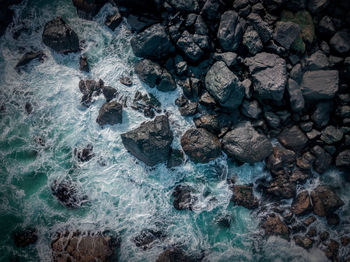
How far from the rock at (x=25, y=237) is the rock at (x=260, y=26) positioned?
40.3 feet

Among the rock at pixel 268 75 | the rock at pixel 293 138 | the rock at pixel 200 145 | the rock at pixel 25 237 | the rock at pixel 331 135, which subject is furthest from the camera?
the rock at pixel 293 138

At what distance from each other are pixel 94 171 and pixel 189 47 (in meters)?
6.47

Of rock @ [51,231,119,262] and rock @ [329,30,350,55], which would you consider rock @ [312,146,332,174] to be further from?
rock @ [51,231,119,262]

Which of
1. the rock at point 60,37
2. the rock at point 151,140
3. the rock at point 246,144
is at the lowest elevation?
the rock at point 246,144

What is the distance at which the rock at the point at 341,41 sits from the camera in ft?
27.7

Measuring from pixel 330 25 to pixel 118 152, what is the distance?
10.2 m

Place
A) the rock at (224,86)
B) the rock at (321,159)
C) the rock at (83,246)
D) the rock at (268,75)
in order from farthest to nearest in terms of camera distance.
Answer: the rock at (321,159), the rock at (83,246), the rock at (268,75), the rock at (224,86)

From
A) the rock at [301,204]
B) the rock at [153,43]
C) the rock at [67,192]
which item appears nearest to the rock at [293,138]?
the rock at [301,204]

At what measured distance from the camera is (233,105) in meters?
8.40

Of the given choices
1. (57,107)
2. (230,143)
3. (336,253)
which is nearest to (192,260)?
(230,143)

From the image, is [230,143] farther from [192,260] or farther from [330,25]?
[330,25]

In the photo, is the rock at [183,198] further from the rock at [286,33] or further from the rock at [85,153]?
the rock at [286,33]

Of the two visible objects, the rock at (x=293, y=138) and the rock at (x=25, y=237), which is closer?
the rock at (x=25, y=237)

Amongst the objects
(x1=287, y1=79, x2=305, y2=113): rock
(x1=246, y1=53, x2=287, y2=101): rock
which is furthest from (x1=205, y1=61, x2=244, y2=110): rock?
(x1=287, y1=79, x2=305, y2=113): rock
